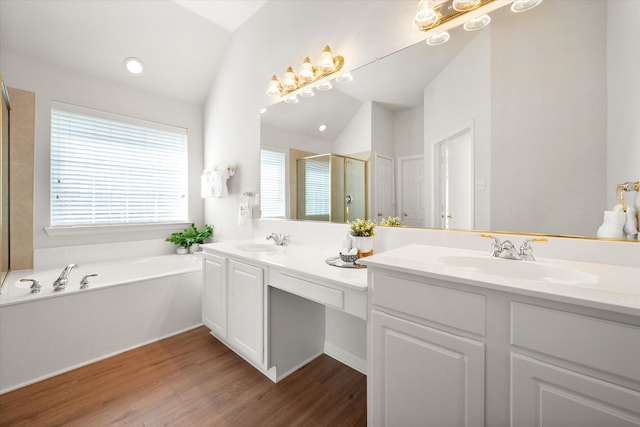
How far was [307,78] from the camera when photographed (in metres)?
2.05

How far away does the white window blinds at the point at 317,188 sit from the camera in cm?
196

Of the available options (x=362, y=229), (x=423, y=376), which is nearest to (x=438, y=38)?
(x=362, y=229)

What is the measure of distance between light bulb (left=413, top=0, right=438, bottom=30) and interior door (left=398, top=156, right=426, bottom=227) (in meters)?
0.72

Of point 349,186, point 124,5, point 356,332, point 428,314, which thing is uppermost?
point 124,5

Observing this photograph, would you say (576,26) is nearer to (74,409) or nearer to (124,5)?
(74,409)

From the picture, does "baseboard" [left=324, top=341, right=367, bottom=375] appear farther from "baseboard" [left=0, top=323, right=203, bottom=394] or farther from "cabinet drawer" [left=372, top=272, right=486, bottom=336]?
"baseboard" [left=0, top=323, right=203, bottom=394]

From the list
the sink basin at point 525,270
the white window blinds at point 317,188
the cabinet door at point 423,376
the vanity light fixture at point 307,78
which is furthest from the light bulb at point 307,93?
the cabinet door at point 423,376

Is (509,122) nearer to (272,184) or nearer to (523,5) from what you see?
(523,5)

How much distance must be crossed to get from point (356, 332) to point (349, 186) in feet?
3.34

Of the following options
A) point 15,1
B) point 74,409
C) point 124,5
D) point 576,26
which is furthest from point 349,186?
point 15,1

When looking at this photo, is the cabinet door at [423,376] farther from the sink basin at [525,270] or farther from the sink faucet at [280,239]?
the sink faucet at [280,239]

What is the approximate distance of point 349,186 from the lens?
71.3 inches

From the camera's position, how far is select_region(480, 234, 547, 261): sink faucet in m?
1.10

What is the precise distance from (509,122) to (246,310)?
71.4 inches
